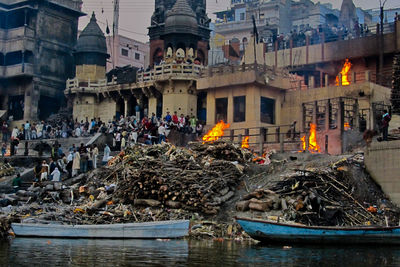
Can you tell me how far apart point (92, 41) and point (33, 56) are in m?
5.17

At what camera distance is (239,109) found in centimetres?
3684

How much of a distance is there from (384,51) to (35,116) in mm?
26451

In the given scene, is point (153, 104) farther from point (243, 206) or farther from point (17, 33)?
point (243, 206)

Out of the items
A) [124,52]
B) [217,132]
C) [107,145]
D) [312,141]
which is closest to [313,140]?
[312,141]

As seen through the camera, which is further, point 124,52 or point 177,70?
point 124,52

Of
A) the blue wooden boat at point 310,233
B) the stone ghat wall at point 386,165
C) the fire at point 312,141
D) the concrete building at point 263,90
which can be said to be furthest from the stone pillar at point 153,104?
the blue wooden boat at point 310,233

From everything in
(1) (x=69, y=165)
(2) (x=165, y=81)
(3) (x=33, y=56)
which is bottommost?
(1) (x=69, y=165)

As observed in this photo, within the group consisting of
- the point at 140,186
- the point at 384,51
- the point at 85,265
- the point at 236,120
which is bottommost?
the point at 85,265

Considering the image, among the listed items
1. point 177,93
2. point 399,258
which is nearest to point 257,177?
point 399,258

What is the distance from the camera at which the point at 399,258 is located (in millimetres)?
15797

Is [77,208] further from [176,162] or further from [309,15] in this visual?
[309,15]

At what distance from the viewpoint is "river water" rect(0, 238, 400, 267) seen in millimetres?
14086

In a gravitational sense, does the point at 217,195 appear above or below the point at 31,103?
below

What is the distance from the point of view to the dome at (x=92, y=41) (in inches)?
1938
